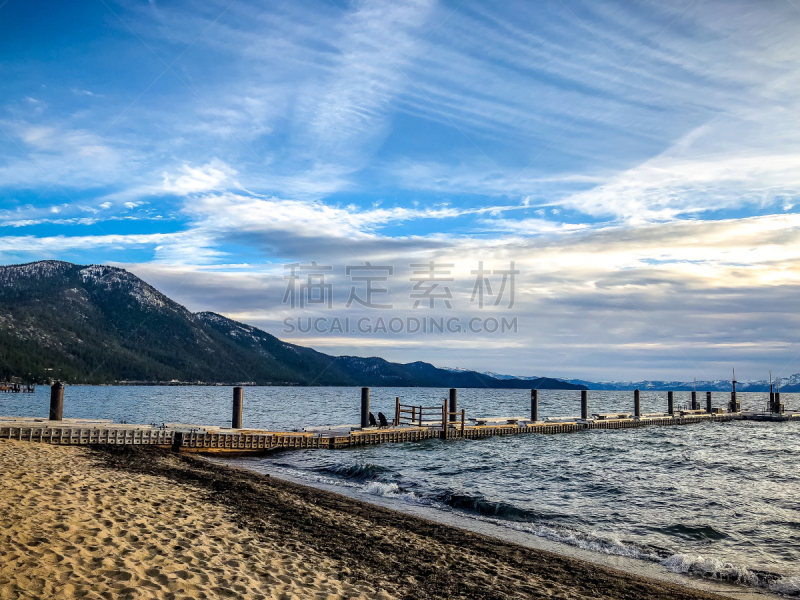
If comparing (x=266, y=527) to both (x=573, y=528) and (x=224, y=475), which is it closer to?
(x=224, y=475)

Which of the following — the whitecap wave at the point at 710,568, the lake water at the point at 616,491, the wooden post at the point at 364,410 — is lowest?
the lake water at the point at 616,491

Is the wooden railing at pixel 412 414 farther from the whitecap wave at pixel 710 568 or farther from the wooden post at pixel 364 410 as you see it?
the whitecap wave at pixel 710 568

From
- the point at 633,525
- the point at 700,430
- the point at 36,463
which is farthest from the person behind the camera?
the point at 700,430

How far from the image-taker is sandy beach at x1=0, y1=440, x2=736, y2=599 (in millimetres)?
7668

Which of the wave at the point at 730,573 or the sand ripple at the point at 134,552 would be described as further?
the wave at the point at 730,573

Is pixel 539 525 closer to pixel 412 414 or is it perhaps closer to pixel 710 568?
pixel 710 568

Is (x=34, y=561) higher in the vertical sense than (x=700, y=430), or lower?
higher

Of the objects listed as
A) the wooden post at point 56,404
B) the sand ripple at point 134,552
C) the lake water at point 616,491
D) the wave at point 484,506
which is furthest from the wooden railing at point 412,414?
the sand ripple at point 134,552

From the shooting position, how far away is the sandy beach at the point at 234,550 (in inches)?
302

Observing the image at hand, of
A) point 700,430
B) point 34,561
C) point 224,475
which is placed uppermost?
point 34,561

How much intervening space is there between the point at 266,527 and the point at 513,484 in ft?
46.4

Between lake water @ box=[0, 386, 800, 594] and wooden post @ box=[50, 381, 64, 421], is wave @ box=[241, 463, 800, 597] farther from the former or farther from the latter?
wooden post @ box=[50, 381, 64, 421]

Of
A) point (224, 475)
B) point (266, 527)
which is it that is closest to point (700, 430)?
point (224, 475)

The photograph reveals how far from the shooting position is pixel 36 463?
1585 centimetres
